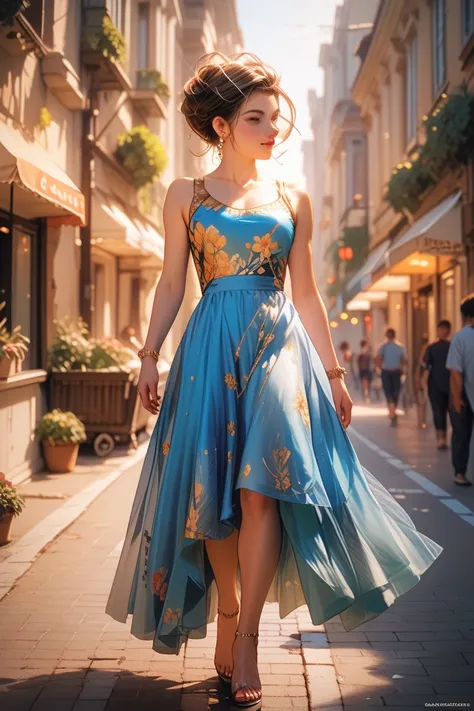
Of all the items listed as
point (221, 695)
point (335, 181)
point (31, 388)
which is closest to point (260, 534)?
point (221, 695)

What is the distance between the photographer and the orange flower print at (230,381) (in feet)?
11.2

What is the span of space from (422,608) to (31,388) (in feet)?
20.9

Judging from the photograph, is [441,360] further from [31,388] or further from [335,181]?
[335,181]

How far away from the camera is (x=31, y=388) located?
10.3 m

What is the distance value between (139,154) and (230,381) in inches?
655

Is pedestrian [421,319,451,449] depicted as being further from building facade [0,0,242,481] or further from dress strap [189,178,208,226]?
dress strap [189,178,208,226]

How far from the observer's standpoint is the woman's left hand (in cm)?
360

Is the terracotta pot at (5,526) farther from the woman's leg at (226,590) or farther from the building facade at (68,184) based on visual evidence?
the woman's leg at (226,590)

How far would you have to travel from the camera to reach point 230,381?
3414 mm

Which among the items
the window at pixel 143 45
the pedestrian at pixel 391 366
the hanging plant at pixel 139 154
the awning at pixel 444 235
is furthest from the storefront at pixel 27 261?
the window at pixel 143 45

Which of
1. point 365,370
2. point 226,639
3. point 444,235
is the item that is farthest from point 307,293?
point 365,370

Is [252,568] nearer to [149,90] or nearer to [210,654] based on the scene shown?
[210,654]

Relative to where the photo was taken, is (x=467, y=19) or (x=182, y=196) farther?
(x=467, y=19)

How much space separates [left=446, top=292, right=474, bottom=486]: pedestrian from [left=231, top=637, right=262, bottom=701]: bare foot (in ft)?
19.8
